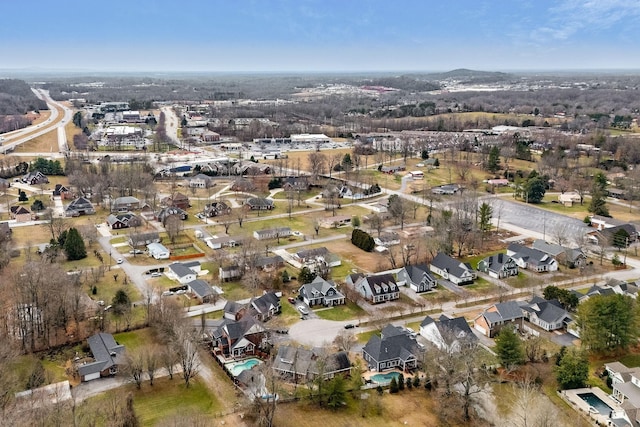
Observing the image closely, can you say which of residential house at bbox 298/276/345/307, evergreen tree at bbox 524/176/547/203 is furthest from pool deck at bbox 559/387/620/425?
evergreen tree at bbox 524/176/547/203

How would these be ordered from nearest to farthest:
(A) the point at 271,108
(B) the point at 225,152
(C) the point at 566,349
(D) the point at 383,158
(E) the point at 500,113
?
(C) the point at 566,349 → (D) the point at 383,158 → (B) the point at 225,152 → (E) the point at 500,113 → (A) the point at 271,108

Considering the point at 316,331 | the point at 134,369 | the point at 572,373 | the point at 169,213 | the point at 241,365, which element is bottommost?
the point at 241,365

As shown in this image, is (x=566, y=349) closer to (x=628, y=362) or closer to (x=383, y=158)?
(x=628, y=362)

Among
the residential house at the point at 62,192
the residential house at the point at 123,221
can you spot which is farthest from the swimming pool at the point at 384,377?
the residential house at the point at 62,192

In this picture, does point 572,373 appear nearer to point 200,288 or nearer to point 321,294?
point 321,294

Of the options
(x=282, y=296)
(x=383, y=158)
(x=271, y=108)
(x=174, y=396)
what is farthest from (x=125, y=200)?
(x=271, y=108)

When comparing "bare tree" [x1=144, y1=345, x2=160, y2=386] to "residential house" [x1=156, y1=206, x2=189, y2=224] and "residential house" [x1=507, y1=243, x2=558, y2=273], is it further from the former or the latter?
"residential house" [x1=507, y1=243, x2=558, y2=273]

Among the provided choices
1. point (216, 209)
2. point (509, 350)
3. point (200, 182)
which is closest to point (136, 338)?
point (509, 350)
